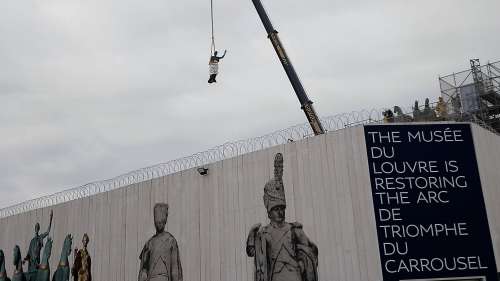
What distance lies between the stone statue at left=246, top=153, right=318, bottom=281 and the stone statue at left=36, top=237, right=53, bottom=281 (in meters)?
11.2

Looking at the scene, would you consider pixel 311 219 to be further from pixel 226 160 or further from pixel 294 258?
pixel 226 160

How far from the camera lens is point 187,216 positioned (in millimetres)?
23125

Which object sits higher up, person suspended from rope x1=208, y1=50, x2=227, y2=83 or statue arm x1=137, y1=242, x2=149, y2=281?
person suspended from rope x1=208, y1=50, x2=227, y2=83

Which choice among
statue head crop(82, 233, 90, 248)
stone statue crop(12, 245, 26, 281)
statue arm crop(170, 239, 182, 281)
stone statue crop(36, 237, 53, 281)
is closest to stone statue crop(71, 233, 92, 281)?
statue head crop(82, 233, 90, 248)

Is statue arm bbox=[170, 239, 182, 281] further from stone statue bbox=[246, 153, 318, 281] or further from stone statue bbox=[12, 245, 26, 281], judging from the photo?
stone statue bbox=[12, 245, 26, 281]

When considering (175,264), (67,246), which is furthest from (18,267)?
(175,264)

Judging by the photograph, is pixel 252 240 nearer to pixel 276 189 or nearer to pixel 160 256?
pixel 276 189

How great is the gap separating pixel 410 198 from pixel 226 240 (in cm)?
675

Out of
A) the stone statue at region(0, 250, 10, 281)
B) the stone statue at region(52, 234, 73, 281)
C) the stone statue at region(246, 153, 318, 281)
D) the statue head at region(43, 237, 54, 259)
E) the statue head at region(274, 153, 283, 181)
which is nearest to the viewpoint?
the stone statue at region(246, 153, 318, 281)

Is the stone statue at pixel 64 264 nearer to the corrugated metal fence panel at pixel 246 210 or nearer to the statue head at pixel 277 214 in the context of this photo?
the corrugated metal fence panel at pixel 246 210

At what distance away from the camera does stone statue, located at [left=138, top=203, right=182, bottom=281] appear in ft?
75.4

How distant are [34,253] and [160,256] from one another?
8168 mm

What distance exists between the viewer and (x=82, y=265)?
26047mm

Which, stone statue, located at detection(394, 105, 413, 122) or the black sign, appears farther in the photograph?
stone statue, located at detection(394, 105, 413, 122)
